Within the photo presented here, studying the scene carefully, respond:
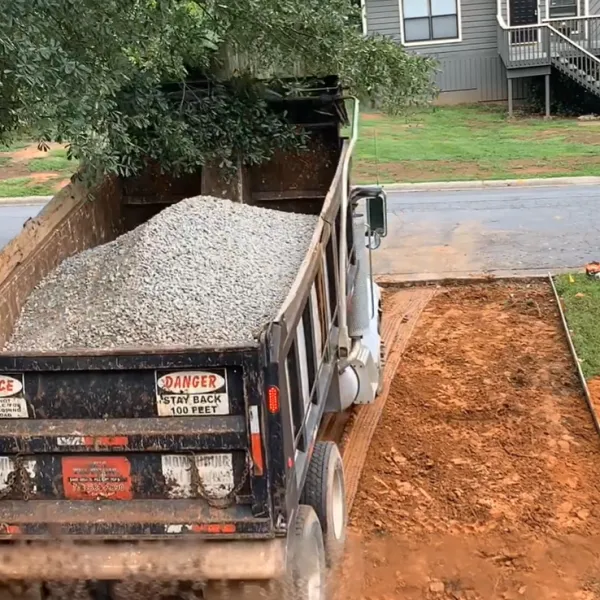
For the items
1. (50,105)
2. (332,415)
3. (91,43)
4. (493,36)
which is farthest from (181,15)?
(493,36)

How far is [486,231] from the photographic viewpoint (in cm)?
1398

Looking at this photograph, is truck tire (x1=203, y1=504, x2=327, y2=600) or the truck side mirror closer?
truck tire (x1=203, y1=504, x2=327, y2=600)

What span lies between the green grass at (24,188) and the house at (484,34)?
1138cm

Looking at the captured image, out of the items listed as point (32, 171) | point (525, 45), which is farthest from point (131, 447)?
point (525, 45)

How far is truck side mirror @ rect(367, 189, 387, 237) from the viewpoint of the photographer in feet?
24.6

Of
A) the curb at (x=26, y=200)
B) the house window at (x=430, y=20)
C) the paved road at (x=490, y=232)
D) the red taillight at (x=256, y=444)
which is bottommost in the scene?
the paved road at (x=490, y=232)

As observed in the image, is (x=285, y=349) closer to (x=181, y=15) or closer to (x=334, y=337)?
(x=334, y=337)

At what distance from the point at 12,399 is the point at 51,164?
19.4 metres

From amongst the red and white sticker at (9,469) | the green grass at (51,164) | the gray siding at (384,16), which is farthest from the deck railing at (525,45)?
the red and white sticker at (9,469)

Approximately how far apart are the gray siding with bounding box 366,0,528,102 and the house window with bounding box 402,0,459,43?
0.84ft

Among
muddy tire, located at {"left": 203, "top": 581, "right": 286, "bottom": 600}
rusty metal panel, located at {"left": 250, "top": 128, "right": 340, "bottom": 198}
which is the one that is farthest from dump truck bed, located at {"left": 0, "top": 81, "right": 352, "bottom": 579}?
rusty metal panel, located at {"left": 250, "top": 128, "right": 340, "bottom": 198}

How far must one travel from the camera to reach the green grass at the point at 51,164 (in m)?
22.0

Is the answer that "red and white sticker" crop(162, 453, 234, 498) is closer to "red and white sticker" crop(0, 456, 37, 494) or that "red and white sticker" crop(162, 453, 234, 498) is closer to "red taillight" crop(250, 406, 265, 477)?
"red taillight" crop(250, 406, 265, 477)

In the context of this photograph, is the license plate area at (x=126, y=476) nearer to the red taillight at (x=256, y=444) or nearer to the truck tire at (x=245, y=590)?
the red taillight at (x=256, y=444)
